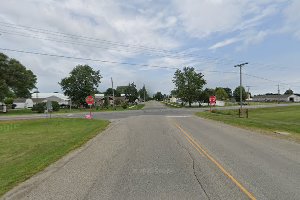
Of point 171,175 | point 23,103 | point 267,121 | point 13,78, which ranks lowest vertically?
point 171,175

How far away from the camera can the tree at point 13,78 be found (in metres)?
73.4

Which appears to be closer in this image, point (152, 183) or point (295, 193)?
point (295, 193)

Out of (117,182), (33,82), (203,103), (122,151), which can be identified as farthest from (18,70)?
(117,182)

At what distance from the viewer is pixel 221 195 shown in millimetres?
6664

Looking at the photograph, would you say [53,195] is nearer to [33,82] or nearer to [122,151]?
[122,151]

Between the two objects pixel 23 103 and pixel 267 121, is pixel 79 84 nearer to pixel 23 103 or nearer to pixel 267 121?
pixel 23 103

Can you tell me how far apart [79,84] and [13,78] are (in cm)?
2907

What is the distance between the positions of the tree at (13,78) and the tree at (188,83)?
43964 millimetres

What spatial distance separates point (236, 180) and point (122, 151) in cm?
602

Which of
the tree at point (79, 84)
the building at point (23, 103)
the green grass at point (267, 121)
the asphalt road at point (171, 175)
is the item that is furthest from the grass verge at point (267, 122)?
the building at point (23, 103)

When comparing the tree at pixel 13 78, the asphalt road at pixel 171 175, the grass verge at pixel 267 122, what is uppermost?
the tree at pixel 13 78

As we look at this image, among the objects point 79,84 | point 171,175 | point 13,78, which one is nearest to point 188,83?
point 79,84

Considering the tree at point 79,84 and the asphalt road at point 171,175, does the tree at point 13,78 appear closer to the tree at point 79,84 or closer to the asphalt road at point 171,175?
the tree at point 79,84

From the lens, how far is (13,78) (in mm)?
75875
